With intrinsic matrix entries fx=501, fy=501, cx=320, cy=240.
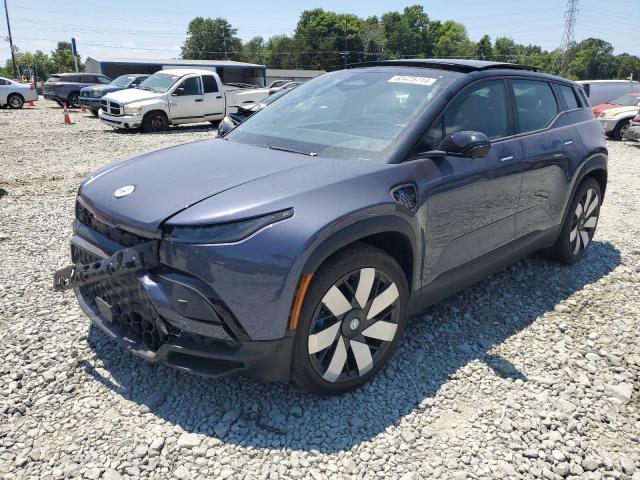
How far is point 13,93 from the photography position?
74.1 ft

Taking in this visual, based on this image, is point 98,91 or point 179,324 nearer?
point 179,324

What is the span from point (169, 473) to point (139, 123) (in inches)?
507

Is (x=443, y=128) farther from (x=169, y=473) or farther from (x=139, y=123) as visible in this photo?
(x=139, y=123)

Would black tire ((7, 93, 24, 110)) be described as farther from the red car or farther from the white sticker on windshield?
the white sticker on windshield

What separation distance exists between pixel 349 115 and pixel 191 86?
1241 cm

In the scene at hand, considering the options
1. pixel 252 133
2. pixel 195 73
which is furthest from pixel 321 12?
pixel 252 133

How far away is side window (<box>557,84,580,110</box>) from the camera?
436cm

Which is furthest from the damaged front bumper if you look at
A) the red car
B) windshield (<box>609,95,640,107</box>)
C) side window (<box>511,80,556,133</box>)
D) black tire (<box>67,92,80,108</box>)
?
black tire (<box>67,92,80,108</box>)

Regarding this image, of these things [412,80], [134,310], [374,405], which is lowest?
[374,405]

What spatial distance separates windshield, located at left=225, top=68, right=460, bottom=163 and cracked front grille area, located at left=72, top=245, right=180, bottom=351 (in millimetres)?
1234

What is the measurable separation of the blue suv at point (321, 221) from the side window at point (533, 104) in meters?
0.02

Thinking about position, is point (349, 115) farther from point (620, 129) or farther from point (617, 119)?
point (620, 129)

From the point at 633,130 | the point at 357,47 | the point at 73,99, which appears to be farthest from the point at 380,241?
the point at 357,47

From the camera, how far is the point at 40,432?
7.95ft
